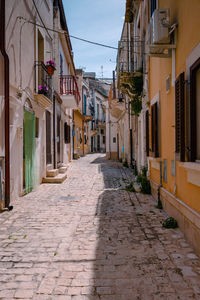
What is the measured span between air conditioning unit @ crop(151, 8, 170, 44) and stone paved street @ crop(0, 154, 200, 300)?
3409 mm

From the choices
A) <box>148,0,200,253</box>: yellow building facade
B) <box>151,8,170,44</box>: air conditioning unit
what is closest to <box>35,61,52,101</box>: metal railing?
<box>148,0,200,253</box>: yellow building facade

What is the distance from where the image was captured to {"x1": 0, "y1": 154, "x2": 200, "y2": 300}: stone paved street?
284 centimetres

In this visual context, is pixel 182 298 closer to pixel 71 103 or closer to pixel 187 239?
pixel 187 239

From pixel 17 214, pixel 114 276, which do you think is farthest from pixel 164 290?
pixel 17 214

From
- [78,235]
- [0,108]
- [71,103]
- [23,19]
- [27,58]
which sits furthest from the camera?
[71,103]

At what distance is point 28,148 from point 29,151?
0.49 ft

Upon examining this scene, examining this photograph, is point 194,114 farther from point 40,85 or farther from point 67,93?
point 67,93

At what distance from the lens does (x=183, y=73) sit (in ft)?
13.9

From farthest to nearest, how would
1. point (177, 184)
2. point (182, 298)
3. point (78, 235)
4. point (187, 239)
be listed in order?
point (177, 184), point (78, 235), point (187, 239), point (182, 298)

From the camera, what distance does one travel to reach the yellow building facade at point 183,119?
388cm

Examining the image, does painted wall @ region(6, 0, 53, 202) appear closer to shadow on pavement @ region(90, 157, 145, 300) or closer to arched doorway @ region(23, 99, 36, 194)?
arched doorway @ region(23, 99, 36, 194)

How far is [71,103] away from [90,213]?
10568 millimetres

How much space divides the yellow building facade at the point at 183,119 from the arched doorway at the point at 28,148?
409 centimetres

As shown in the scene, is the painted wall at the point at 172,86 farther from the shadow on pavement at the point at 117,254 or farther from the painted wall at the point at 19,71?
the painted wall at the point at 19,71
